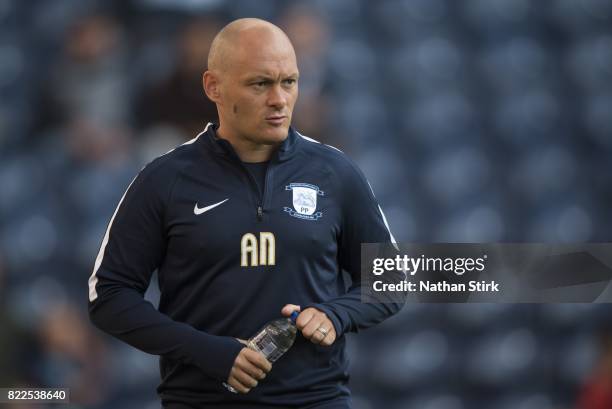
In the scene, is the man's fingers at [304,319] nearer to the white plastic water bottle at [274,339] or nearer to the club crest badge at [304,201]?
the white plastic water bottle at [274,339]

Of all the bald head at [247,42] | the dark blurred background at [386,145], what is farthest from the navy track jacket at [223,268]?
the dark blurred background at [386,145]

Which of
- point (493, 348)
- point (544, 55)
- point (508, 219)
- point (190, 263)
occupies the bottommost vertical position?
point (190, 263)

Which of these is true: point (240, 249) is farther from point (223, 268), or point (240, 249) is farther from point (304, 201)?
point (304, 201)

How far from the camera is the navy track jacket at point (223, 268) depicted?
68.5 inches

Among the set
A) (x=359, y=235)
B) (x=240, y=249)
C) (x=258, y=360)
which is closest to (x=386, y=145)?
(x=359, y=235)

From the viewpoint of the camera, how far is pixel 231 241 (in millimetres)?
1746

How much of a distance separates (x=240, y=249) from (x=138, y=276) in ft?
0.66

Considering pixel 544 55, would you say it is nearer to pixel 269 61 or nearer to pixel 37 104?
pixel 37 104

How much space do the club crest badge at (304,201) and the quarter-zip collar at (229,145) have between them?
6 cm

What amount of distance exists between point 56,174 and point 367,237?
6.32ft

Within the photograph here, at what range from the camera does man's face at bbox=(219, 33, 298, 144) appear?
5.80ft

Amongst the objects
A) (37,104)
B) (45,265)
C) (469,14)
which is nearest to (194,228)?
(45,265)

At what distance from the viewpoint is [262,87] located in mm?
1786

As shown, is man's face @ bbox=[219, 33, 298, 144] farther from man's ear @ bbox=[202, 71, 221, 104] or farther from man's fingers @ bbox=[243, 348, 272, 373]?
man's fingers @ bbox=[243, 348, 272, 373]
